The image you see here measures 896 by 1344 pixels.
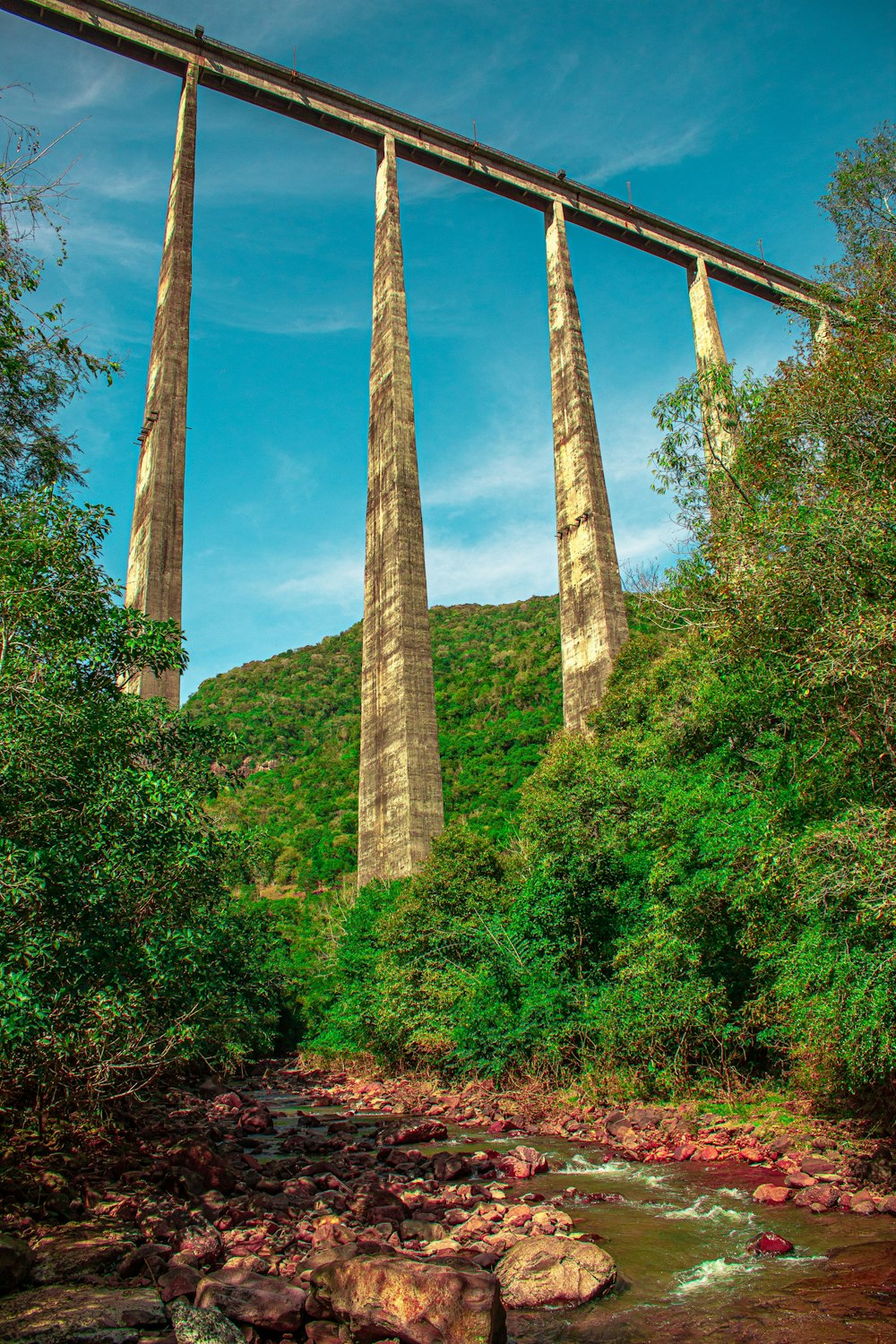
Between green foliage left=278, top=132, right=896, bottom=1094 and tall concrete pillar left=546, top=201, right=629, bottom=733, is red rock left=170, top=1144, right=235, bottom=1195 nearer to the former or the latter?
green foliage left=278, top=132, right=896, bottom=1094

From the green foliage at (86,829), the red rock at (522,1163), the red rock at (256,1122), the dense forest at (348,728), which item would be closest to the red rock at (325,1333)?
the green foliage at (86,829)

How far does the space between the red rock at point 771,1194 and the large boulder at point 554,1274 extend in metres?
2.58

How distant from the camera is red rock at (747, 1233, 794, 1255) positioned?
6.95 meters

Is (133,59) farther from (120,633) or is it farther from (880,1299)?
(880,1299)

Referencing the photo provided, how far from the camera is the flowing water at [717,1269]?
223 inches

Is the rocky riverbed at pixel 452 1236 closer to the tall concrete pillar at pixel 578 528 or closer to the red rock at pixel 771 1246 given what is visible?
the red rock at pixel 771 1246

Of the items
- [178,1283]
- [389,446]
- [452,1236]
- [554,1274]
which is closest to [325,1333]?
[178,1283]

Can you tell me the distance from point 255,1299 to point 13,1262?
1546 millimetres

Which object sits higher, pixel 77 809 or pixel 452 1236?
pixel 77 809

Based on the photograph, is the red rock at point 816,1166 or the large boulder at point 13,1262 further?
the red rock at point 816,1166

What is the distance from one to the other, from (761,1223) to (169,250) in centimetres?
2270

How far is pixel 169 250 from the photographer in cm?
2205

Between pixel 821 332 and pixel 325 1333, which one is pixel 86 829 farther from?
pixel 821 332

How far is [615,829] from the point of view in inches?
584
